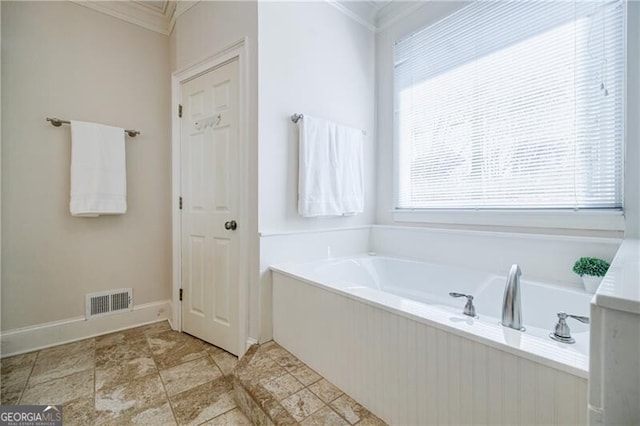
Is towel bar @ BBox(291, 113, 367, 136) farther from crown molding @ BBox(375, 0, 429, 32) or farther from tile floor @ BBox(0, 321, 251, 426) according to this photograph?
tile floor @ BBox(0, 321, 251, 426)

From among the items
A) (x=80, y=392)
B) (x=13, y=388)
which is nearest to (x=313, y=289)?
(x=80, y=392)

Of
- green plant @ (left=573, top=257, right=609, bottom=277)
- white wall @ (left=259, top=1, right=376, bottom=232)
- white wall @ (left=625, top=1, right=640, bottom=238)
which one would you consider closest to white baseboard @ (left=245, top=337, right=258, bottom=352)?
white wall @ (left=259, top=1, right=376, bottom=232)

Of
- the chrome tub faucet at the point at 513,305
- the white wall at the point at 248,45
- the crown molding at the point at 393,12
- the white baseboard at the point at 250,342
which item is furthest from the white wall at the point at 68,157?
the chrome tub faucet at the point at 513,305

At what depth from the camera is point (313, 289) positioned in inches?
58.1

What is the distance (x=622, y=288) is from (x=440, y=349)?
525mm

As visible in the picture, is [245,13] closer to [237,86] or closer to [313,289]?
[237,86]

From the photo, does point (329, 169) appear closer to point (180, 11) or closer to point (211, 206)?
point (211, 206)

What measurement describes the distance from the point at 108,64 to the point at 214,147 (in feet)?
3.85

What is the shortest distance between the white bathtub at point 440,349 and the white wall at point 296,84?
0.50 metres

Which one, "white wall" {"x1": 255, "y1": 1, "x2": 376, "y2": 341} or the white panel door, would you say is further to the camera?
the white panel door

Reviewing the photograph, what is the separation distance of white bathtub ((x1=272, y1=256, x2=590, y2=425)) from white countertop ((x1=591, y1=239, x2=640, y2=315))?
0.23 meters

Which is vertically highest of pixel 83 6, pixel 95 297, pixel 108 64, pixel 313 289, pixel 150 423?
pixel 83 6

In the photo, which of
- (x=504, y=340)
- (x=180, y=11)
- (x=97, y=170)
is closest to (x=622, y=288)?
(x=504, y=340)

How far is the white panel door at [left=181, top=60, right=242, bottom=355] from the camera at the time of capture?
193 centimetres
